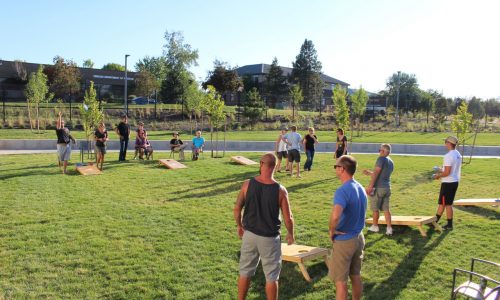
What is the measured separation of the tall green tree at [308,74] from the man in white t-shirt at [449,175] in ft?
136

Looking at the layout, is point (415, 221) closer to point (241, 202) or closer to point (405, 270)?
point (405, 270)

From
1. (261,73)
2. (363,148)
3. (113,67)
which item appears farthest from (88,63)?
(363,148)

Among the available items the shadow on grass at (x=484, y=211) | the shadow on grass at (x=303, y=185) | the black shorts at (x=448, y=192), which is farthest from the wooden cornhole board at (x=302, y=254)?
the shadow on grass at (x=303, y=185)

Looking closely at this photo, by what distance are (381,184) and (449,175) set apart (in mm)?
1554

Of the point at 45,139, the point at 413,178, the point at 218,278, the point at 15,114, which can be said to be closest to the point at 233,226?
the point at 218,278

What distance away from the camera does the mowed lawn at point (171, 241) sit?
541cm

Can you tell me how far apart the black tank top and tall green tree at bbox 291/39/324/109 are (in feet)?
149

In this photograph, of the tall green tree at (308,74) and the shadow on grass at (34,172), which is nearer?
the shadow on grass at (34,172)

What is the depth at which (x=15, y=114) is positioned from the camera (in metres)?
30.0

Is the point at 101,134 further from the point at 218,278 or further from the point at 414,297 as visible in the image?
the point at 414,297

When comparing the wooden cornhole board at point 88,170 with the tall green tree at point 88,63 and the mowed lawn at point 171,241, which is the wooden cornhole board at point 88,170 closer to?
the mowed lawn at point 171,241

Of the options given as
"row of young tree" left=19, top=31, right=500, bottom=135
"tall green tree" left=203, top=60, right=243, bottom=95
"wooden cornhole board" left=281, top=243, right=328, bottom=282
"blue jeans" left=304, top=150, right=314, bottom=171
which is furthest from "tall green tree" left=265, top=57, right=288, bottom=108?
"wooden cornhole board" left=281, top=243, right=328, bottom=282

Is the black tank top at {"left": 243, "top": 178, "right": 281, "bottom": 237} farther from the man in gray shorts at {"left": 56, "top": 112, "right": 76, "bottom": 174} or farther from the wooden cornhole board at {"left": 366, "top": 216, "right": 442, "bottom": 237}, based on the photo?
the man in gray shorts at {"left": 56, "top": 112, "right": 76, "bottom": 174}

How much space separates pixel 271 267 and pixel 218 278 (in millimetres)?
1500
